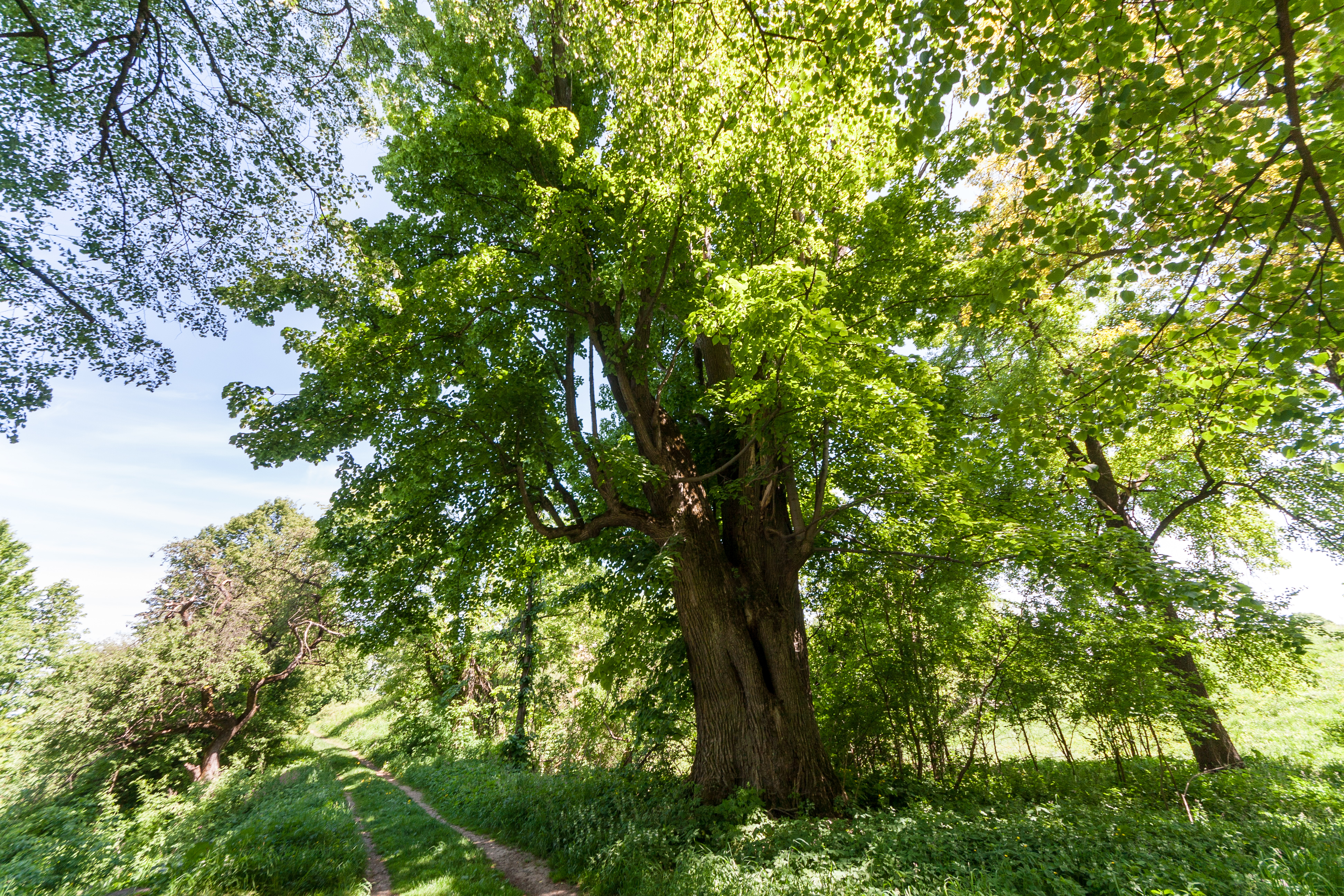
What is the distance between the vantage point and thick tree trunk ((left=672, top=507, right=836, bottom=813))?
677cm

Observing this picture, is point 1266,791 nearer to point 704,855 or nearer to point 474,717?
point 704,855

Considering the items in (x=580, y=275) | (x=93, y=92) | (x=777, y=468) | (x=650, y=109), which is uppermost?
(x=650, y=109)

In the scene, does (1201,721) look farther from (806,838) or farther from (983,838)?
(806,838)

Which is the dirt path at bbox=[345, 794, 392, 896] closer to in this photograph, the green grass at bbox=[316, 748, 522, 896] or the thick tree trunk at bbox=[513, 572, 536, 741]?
the green grass at bbox=[316, 748, 522, 896]

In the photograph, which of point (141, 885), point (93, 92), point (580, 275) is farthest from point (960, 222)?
point (141, 885)

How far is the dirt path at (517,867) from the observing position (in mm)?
6301

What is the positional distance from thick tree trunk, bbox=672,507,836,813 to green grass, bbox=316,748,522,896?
119 inches

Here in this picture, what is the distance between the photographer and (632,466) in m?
6.93

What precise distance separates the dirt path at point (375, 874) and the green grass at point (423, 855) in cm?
7

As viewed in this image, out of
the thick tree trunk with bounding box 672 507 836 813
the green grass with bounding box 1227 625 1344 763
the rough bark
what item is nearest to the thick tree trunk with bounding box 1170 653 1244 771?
the green grass with bounding box 1227 625 1344 763

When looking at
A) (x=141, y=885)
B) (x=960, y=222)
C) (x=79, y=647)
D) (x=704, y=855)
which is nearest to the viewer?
(x=704, y=855)

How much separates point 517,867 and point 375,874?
2.17 meters

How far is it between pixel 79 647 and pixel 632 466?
22.2 m

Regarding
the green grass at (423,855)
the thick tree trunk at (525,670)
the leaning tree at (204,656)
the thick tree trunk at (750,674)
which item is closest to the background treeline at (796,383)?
the thick tree trunk at (750,674)
